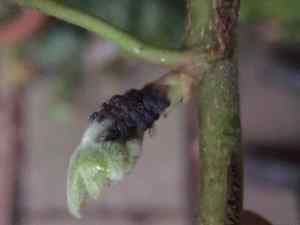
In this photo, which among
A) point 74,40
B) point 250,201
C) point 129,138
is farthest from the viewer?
point 250,201

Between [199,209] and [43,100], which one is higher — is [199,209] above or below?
below

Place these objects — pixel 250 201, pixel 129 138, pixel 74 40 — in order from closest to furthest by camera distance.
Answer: pixel 129 138 → pixel 74 40 → pixel 250 201

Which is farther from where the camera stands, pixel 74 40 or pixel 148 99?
pixel 74 40

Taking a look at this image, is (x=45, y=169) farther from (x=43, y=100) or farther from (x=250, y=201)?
(x=250, y=201)

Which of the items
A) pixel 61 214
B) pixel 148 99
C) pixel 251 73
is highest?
pixel 251 73

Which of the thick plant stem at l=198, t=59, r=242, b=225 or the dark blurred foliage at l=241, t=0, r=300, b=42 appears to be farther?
the dark blurred foliage at l=241, t=0, r=300, b=42

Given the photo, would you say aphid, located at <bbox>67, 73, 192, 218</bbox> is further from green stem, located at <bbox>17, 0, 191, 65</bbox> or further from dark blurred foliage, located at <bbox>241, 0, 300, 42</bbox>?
dark blurred foliage, located at <bbox>241, 0, 300, 42</bbox>

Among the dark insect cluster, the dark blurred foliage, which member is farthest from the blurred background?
the dark insect cluster

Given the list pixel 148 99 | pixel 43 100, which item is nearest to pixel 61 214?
pixel 43 100
